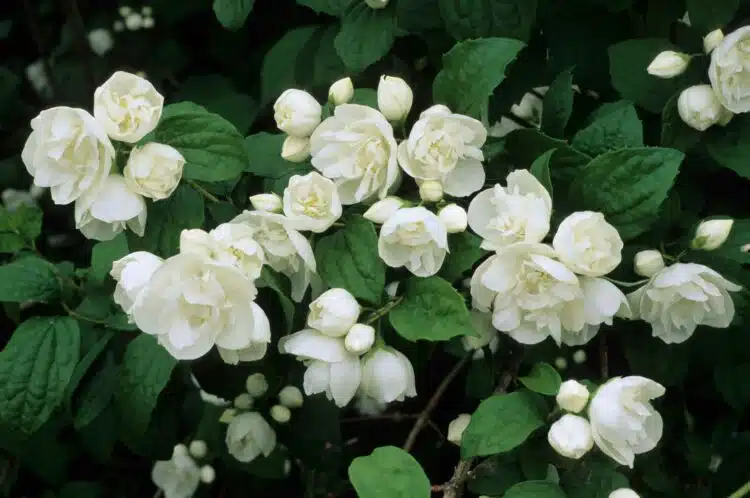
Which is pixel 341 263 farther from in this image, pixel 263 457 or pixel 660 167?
pixel 263 457

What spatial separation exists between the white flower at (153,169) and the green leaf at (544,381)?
1.49 feet

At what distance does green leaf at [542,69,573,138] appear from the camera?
107cm

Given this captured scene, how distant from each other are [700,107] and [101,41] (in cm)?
168

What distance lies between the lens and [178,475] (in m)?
Answer: 1.74

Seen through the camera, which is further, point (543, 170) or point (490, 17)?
point (490, 17)

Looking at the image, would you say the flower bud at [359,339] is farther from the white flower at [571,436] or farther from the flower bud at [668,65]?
the flower bud at [668,65]

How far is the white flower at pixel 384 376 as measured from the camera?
0.92 m

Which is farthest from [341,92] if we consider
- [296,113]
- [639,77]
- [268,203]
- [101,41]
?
[101,41]

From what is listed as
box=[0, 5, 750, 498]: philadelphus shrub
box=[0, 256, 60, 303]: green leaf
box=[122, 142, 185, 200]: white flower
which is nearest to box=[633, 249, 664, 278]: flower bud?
box=[0, 5, 750, 498]: philadelphus shrub

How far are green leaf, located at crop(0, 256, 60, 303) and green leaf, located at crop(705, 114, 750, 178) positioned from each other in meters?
0.90

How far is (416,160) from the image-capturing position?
935mm

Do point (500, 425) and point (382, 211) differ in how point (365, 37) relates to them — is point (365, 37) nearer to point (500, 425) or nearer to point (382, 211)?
point (382, 211)

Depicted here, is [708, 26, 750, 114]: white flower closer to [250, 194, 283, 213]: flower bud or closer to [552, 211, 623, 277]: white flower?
[552, 211, 623, 277]: white flower

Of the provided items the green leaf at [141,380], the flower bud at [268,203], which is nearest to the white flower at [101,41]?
the green leaf at [141,380]
